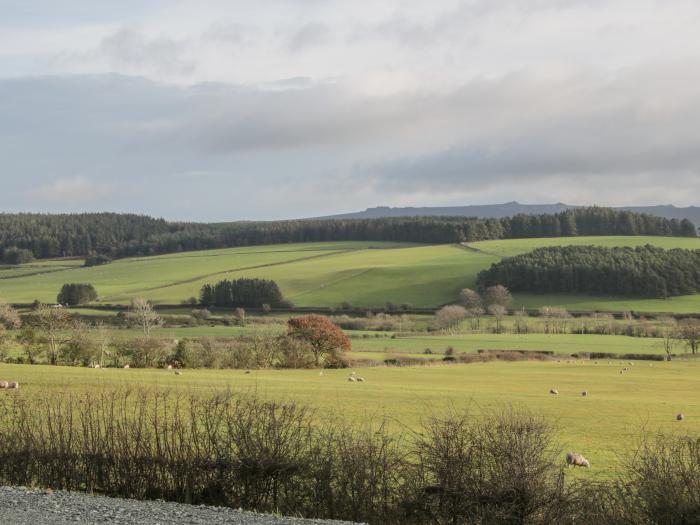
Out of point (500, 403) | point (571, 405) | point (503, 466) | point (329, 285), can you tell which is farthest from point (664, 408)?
point (329, 285)

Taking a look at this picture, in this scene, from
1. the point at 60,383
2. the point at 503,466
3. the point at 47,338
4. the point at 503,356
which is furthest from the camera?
the point at 503,356

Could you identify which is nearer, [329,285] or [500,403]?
[500,403]

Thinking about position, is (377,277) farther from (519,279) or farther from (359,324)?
(359,324)

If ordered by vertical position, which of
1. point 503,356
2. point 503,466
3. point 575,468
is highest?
point 503,466

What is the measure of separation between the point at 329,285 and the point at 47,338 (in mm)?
106268

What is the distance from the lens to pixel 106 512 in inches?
696

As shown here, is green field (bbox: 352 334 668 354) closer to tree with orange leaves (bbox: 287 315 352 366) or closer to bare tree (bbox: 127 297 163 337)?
tree with orange leaves (bbox: 287 315 352 366)

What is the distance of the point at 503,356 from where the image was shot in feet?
330

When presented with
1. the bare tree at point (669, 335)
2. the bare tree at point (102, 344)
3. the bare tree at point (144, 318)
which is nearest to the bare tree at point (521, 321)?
the bare tree at point (669, 335)

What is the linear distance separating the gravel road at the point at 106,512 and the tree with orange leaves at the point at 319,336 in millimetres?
67130

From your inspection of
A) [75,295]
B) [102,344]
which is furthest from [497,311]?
[75,295]

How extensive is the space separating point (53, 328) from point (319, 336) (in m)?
26.4

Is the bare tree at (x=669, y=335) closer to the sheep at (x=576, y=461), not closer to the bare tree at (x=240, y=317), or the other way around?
the bare tree at (x=240, y=317)

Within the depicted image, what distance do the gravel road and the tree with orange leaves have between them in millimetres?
67130
